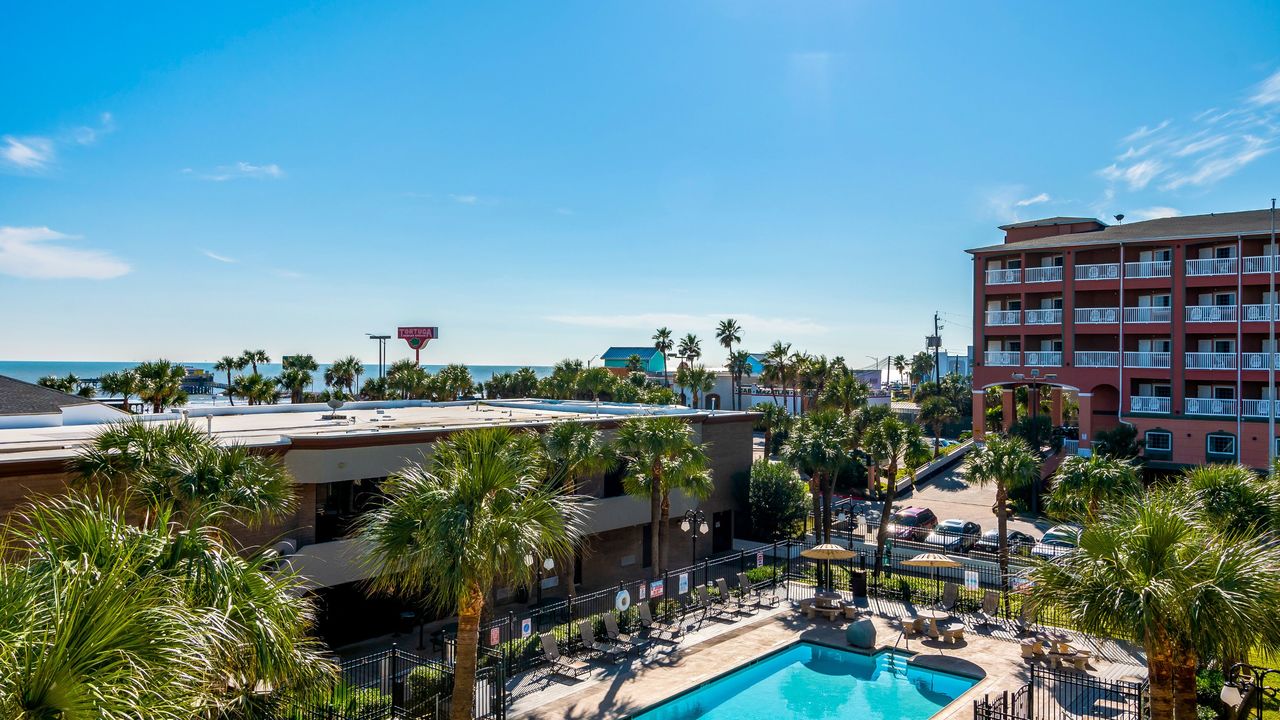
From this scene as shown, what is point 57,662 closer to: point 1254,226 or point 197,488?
point 197,488

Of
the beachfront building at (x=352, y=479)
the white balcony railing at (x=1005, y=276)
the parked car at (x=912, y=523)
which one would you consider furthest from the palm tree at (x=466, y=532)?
the white balcony railing at (x=1005, y=276)

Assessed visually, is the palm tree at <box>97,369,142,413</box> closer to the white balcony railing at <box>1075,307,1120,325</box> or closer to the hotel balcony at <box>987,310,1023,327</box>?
the hotel balcony at <box>987,310,1023,327</box>

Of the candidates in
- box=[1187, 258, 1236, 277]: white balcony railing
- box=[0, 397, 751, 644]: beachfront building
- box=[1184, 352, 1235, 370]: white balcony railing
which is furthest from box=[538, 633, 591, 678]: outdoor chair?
box=[1187, 258, 1236, 277]: white balcony railing

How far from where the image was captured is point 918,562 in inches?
1016

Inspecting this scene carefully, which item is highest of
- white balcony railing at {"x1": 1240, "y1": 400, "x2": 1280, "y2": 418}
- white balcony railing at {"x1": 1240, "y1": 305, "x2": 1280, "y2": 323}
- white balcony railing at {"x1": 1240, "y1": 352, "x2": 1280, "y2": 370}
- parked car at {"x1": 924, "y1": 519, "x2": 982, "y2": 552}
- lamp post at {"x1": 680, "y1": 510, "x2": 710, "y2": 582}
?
white balcony railing at {"x1": 1240, "y1": 305, "x2": 1280, "y2": 323}

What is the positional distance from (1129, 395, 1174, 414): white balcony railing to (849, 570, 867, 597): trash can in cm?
2909

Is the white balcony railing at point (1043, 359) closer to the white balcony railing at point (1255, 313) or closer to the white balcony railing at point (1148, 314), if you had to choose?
the white balcony railing at point (1148, 314)

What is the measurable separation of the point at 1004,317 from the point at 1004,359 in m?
3.04

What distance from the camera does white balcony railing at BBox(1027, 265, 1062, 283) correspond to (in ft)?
164

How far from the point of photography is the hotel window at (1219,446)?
142ft

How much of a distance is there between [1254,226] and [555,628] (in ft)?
150

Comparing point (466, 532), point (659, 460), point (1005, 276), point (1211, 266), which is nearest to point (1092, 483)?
point (659, 460)

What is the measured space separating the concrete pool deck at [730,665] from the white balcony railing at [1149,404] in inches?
1176

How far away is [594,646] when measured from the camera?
70.3 ft
